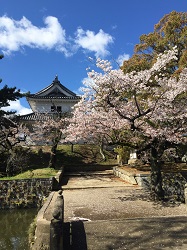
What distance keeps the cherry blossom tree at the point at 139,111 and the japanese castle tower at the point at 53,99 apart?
70.1 ft

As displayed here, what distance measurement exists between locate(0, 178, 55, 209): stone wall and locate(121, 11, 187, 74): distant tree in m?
9.47

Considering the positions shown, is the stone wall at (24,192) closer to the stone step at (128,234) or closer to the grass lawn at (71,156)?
the stone step at (128,234)

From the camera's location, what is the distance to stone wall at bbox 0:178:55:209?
44.8ft

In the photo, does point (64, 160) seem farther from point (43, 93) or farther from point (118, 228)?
point (118, 228)

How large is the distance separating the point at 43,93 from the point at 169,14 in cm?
2040

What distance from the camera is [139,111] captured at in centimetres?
949

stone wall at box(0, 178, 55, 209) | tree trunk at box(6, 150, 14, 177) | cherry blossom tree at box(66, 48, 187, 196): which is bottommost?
stone wall at box(0, 178, 55, 209)

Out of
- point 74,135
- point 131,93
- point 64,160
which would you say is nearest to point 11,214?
point 74,135

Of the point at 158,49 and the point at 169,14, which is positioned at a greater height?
the point at 169,14

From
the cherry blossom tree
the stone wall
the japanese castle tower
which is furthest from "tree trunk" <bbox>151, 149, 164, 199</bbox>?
the japanese castle tower

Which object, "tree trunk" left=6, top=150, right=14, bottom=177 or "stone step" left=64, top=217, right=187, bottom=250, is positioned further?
"tree trunk" left=6, top=150, right=14, bottom=177

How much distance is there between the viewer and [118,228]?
20.8 feet

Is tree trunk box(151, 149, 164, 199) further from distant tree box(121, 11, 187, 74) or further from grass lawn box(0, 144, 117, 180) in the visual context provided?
grass lawn box(0, 144, 117, 180)

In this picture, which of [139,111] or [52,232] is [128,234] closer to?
[52,232]
